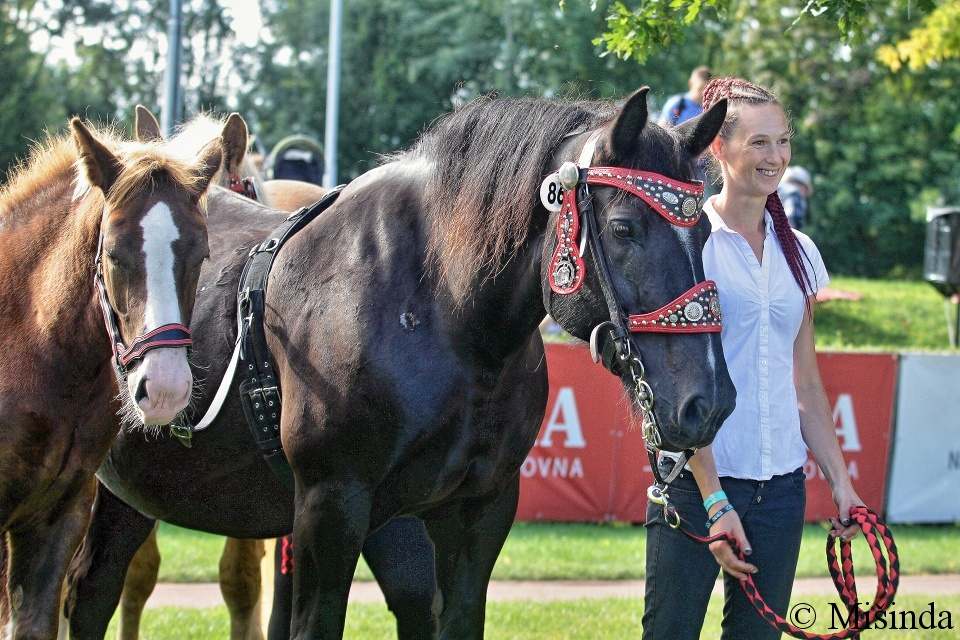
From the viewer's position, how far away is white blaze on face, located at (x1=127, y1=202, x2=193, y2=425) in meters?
3.36

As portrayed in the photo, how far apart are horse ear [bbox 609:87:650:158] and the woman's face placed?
20.8 inches

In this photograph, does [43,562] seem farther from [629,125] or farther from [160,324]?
[629,125]

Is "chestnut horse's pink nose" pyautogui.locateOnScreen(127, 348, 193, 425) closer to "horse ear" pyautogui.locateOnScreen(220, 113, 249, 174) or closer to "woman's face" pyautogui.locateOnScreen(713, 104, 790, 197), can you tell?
"horse ear" pyautogui.locateOnScreen(220, 113, 249, 174)

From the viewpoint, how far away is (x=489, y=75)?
106 ft

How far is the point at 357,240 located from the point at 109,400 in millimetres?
1075

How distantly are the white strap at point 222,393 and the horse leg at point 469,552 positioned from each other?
0.77 m

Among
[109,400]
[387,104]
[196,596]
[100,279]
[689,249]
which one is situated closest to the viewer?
[689,249]

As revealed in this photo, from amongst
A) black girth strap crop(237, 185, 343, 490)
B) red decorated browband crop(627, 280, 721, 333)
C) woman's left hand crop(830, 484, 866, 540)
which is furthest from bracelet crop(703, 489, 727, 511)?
black girth strap crop(237, 185, 343, 490)

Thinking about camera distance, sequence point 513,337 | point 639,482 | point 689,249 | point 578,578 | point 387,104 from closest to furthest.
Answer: point 689,249
point 513,337
point 578,578
point 639,482
point 387,104

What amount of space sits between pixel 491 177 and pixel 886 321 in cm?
1794

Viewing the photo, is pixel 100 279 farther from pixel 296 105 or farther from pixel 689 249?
pixel 296 105

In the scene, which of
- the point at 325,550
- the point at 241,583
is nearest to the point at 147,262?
the point at 325,550

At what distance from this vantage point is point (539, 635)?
6.55 meters

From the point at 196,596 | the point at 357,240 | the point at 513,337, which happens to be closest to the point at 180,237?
the point at 357,240
